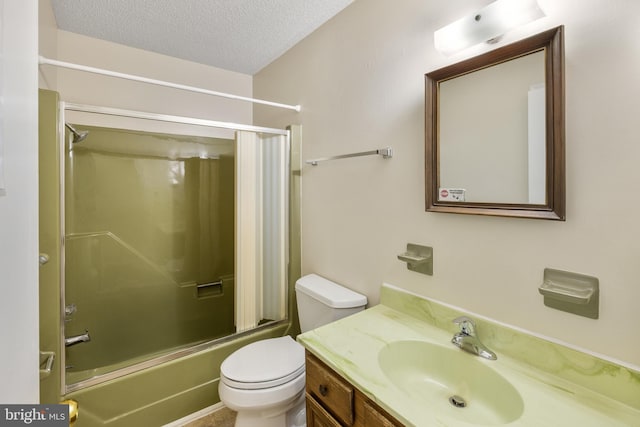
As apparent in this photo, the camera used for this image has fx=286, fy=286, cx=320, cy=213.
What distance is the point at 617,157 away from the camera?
2.63 feet

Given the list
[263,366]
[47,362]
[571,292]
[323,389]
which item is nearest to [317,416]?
[323,389]

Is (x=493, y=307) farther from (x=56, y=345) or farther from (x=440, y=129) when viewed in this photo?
(x=56, y=345)

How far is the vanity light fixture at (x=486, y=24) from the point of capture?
91cm

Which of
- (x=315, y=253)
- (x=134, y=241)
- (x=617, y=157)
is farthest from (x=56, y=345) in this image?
(x=617, y=157)

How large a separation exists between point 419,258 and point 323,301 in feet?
1.89

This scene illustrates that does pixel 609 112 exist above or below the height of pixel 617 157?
above

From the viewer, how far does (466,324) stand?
106cm

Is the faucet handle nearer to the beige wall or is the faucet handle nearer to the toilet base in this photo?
the beige wall

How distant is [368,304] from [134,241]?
179cm

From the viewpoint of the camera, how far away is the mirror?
35.1 inches

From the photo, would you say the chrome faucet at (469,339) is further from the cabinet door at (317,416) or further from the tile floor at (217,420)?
the tile floor at (217,420)

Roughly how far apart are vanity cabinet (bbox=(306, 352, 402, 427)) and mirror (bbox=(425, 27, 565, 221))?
75cm

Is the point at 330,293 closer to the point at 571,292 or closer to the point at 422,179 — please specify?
the point at 422,179

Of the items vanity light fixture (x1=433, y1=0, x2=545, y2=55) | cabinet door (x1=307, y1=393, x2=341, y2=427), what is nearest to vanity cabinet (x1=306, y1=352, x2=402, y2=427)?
cabinet door (x1=307, y1=393, x2=341, y2=427)
